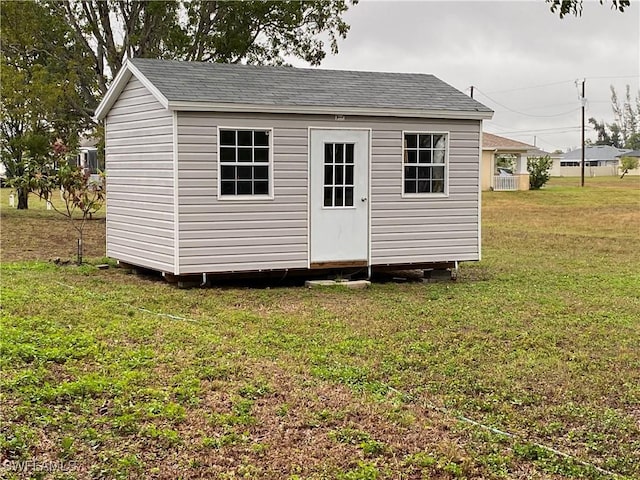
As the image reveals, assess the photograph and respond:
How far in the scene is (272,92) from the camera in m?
10.6

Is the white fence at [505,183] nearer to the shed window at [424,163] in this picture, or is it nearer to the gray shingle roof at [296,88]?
the gray shingle roof at [296,88]

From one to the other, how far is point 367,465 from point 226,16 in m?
17.3

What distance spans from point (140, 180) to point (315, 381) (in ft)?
19.5

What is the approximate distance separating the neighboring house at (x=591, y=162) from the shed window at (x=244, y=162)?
2181 inches

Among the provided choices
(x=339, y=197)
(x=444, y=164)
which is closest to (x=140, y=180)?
(x=339, y=197)

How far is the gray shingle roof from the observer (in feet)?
33.3

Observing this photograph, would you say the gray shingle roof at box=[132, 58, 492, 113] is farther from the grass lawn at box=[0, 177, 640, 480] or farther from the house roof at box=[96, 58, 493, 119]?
the grass lawn at box=[0, 177, 640, 480]

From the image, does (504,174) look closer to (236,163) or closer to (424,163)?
(424,163)

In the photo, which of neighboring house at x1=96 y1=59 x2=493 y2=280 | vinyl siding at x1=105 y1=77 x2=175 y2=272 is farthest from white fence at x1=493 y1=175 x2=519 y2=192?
vinyl siding at x1=105 y1=77 x2=175 y2=272

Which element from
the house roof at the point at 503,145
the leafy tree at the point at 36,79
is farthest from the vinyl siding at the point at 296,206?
the house roof at the point at 503,145

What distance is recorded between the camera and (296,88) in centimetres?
1095

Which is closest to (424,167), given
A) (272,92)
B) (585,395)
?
(272,92)

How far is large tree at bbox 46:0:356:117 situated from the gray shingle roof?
8.51 meters

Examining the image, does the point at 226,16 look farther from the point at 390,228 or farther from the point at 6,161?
the point at 390,228
